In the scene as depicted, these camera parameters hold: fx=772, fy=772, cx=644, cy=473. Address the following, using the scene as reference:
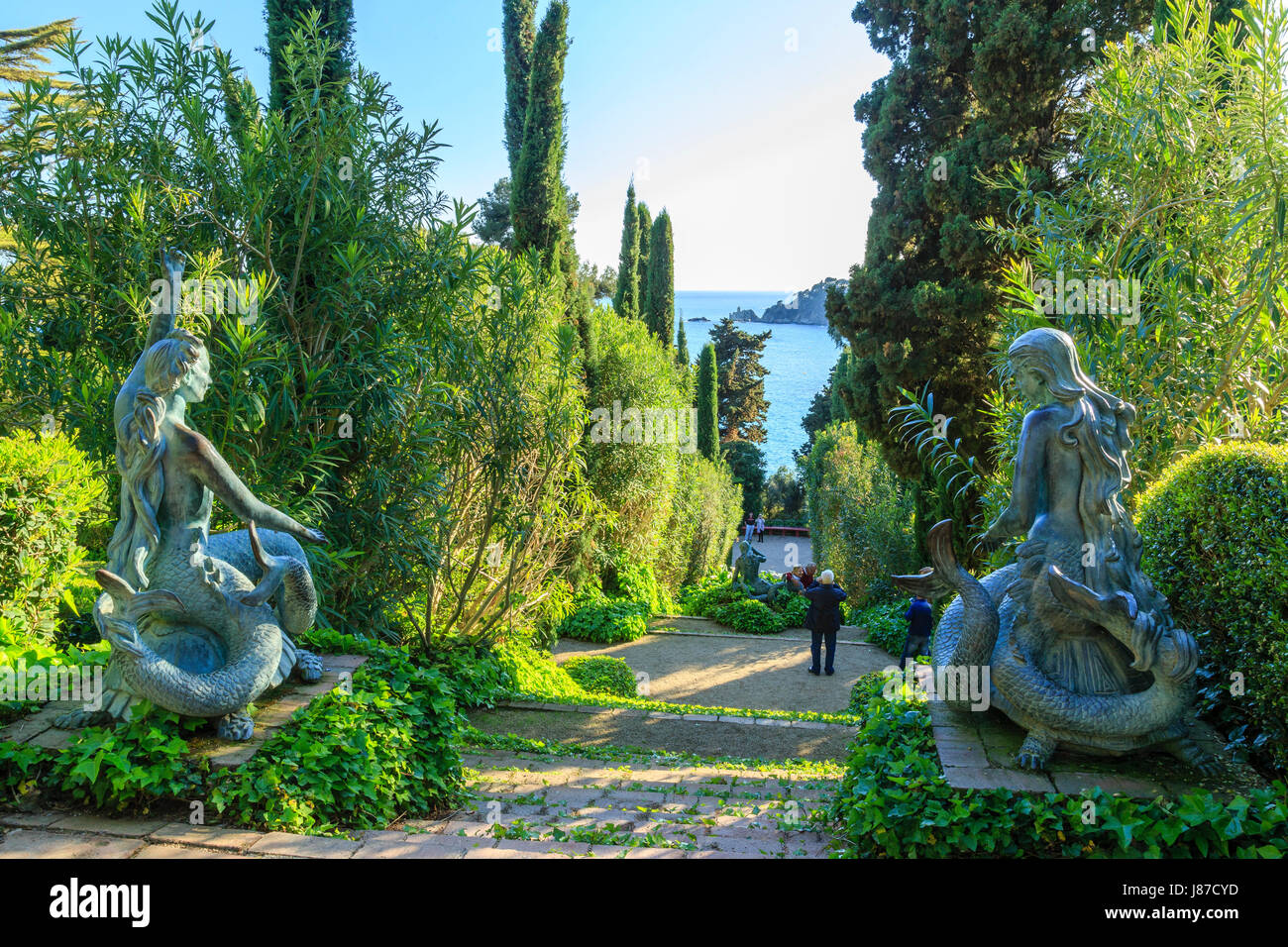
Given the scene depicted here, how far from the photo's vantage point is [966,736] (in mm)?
4219

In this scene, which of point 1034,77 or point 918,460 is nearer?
point 1034,77

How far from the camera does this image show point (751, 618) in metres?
15.1

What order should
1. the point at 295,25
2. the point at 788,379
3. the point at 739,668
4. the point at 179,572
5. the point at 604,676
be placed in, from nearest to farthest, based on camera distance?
the point at 179,572
the point at 295,25
the point at 604,676
the point at 739,668
the point at 788,379

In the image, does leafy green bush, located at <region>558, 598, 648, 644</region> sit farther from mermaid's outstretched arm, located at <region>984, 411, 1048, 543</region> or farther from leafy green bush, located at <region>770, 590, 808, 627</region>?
mermaid's outstretched arm, located at <region>984, 411, 1048, 543</region>

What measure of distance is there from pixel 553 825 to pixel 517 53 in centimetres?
1474

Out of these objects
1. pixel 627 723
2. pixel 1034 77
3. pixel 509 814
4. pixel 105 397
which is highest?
pixel 1034 77

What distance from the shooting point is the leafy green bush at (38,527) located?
20.2 feet

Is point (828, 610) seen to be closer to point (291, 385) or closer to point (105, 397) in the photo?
point (291, 385)

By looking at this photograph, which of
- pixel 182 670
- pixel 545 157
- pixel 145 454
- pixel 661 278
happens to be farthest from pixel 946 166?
pixel 661 278

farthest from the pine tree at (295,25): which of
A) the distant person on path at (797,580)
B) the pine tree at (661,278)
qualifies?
the pine tree at (661,278)

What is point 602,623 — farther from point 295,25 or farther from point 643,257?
point 643,257

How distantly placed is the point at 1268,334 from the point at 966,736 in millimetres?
3523

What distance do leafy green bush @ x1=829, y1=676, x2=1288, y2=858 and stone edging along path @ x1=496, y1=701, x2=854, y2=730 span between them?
3.87 m
